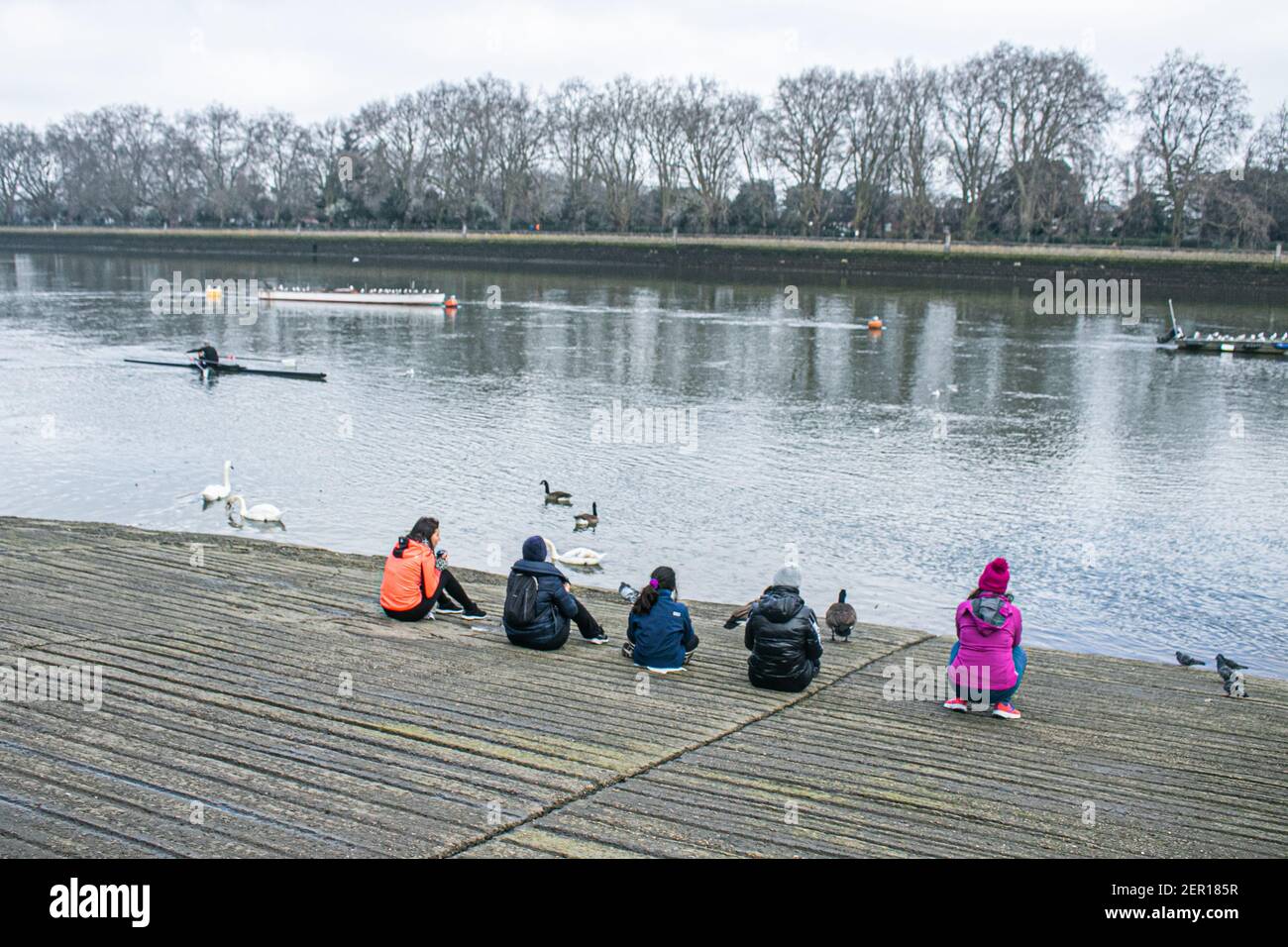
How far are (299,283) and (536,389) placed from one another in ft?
160

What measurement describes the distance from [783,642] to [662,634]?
1091 millimetres

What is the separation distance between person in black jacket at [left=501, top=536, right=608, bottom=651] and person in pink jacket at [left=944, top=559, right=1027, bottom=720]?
11.1ft

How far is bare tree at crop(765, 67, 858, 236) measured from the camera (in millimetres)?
102000

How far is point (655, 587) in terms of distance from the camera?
9617 millimetres

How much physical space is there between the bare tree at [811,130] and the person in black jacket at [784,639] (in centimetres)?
9534

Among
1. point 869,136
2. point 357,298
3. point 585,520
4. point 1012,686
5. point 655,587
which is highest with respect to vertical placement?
point 869,136

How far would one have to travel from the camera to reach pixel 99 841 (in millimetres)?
5895

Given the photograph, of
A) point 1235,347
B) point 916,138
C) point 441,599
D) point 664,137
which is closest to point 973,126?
point 916,138

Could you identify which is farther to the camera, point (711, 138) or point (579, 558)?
point (711, 138)

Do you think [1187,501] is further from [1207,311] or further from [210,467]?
[1207,311]

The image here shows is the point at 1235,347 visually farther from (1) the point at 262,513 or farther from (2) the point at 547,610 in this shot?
(2) the point at 547,610

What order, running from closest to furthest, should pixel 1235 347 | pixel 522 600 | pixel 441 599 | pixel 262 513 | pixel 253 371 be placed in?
1. pixel 522 600
2. pixel 441 599
3. pixel 262 513
4. pixel 253 371
5. pixel 1235 347

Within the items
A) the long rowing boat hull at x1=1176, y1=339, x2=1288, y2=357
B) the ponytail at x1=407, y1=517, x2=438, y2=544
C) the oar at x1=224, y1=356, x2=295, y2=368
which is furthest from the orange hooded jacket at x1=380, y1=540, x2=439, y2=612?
the long rowing boat hull at x1=1176, y1=339, x2=1288, y2=357

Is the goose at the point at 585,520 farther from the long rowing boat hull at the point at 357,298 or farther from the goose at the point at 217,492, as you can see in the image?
the long rowing boat hull at the point at 357,298
